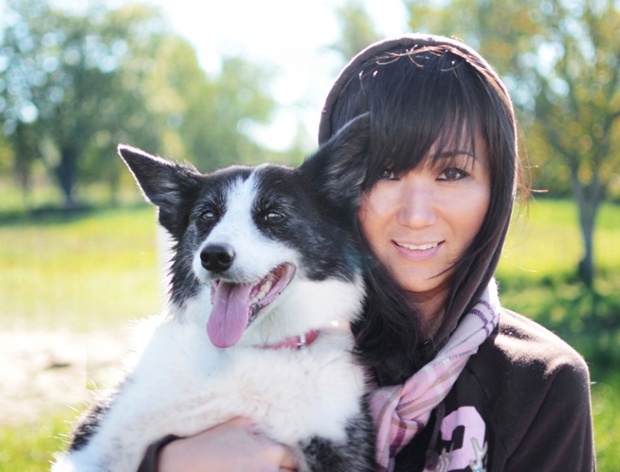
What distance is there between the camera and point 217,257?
217 cm

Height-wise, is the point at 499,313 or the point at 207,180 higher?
the point at 207,180

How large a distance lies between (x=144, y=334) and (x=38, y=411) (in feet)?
12.7

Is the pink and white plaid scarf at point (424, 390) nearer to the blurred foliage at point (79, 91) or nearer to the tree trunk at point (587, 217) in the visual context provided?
the tree trunk at point (587, 217)

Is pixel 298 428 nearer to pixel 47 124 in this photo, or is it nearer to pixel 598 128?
pixel 598 128

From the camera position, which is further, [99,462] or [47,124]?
[47,124]

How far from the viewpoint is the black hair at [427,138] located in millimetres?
2221

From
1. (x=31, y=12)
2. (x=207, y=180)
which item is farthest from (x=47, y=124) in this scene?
(x=207, y=180)

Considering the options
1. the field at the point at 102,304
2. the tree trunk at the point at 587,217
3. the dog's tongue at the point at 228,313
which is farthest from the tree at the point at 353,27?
the dog's tongue at the point at 228,313

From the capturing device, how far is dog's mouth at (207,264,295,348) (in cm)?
213

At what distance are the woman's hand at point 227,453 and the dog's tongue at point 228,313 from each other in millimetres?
286

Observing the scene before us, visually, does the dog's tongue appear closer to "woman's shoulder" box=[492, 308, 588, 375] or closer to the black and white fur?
the black and white fur

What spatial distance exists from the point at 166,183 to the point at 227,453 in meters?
1.15

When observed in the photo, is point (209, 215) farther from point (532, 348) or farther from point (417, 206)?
point (532, 348)

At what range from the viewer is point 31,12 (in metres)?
29.3
